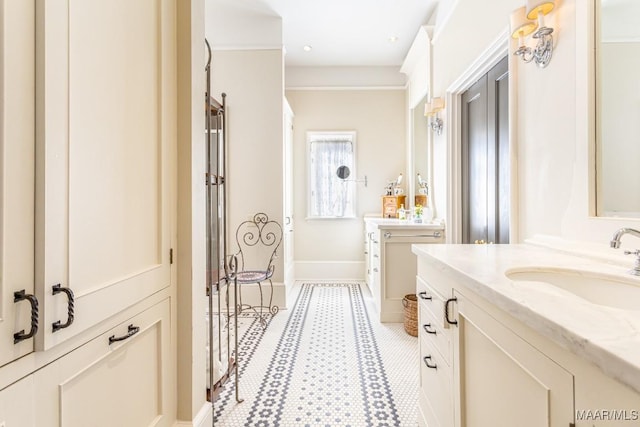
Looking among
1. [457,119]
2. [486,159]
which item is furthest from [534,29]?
[457,119]

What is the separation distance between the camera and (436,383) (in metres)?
1.31

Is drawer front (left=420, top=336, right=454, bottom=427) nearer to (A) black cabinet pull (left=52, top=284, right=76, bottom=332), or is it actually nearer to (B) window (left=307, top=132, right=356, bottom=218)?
(A) black cabinet pull (left=52, top=284, right=76, bottom=332)

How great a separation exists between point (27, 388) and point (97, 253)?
0.34m

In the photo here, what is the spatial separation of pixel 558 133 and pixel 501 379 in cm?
113

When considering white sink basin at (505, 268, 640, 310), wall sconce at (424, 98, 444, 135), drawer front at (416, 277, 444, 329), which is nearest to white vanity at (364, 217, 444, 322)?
wall sconce at (424, 98, 444, 135)

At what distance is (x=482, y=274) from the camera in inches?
36.5

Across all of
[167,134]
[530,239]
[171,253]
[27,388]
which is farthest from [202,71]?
[530,239]

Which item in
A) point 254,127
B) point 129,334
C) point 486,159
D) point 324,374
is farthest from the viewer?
point 254,127

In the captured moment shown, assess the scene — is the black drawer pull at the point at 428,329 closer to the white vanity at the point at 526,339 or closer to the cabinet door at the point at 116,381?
the white vanity at the point at 526,339

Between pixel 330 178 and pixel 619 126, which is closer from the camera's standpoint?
pixel 619 126

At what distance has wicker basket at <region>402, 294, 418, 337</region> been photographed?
267cm

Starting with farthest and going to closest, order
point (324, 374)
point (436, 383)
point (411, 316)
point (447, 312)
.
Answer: point (411, 316)
point (324, 374)
point (436, 383)
point (447, 312)

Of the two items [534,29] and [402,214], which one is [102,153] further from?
[402,214]

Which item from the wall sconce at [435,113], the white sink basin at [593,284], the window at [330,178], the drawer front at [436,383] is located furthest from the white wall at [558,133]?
the window at [330,178]
